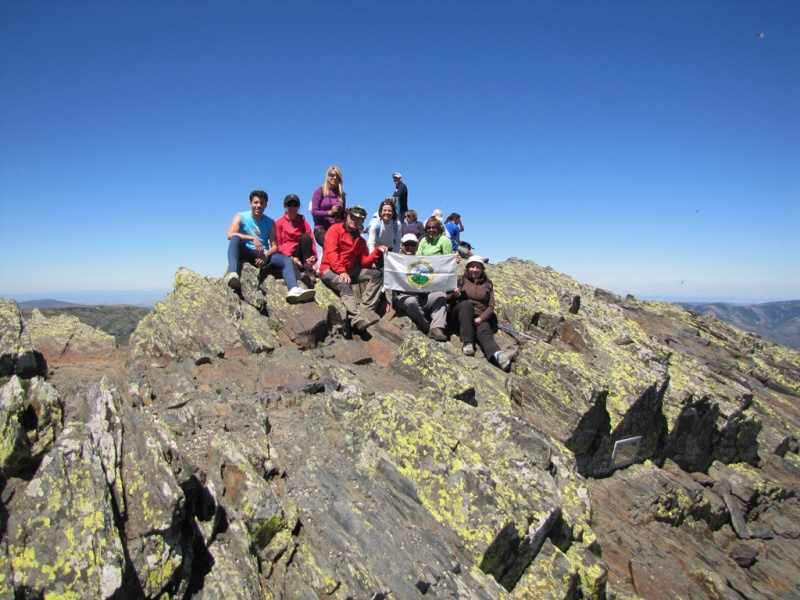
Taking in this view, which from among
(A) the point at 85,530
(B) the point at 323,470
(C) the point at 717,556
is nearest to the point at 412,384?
(B) the point at 323,470

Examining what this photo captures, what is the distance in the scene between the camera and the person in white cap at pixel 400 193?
23.4m

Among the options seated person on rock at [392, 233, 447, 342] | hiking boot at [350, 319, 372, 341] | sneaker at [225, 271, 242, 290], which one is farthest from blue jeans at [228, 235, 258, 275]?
seated person on rock at [392, 233, 447, 342]

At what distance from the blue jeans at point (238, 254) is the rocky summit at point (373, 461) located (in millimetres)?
707

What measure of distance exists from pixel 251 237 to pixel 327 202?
4.12 meters

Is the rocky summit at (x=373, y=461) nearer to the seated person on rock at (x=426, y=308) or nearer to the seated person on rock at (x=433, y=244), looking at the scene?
the seated person on rock at (x=426, y=308)

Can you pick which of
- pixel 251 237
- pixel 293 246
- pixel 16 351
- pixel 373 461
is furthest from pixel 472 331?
pixel 16 351

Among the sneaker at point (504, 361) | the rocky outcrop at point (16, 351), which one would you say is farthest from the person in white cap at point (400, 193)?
the rocky outcrop at point (16, 351)

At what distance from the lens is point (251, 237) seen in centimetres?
1587

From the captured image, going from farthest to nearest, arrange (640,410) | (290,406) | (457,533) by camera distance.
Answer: (640,410) → (290,406) → (457,533)

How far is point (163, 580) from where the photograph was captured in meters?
6.01

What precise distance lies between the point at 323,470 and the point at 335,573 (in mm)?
2107

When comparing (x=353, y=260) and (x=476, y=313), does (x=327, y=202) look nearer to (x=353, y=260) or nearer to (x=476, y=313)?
(x=353, y=260)

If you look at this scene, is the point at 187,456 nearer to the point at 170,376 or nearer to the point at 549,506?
the point at 170,376

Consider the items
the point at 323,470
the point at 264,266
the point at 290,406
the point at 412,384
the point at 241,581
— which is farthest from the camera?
the point at 264,266
